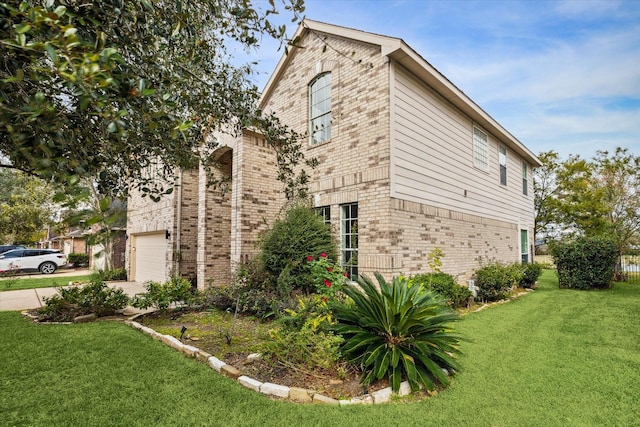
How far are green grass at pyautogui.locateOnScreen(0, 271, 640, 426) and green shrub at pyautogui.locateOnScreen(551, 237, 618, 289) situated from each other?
7000mm

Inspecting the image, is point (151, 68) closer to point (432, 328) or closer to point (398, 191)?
point (432, 328)

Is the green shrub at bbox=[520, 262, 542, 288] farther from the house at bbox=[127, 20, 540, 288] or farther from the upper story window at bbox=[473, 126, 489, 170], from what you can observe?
the upper story window at bbox=[473, 126, 489, 170]

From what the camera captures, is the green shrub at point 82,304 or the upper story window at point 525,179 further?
the upper story window at point 525,179

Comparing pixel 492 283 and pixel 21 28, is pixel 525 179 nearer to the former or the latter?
pixel 492 283

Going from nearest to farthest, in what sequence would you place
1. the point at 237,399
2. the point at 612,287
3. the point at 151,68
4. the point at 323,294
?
the point at 151,68 < the point at 237,399 < the point at 323,294 < the point at 612,287

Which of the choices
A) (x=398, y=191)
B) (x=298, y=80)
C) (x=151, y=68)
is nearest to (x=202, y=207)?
(x=298, y=80)

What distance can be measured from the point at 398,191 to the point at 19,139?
692cm

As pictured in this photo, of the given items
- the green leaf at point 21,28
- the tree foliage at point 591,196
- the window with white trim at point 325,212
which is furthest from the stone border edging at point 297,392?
the tree foliage at point 591,196

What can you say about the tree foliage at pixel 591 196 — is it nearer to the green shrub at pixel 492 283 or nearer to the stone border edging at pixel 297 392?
the green shrub at pixel 492 283

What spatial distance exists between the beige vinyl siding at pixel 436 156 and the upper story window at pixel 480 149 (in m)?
0.24

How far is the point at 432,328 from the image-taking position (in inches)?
167

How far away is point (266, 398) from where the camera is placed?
3.57 metres

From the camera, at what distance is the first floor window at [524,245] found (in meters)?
15.2

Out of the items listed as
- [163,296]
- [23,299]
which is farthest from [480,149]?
[23,299]
